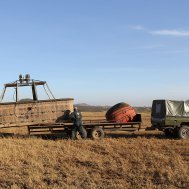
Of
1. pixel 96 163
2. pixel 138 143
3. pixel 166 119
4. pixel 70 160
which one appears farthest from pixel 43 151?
pixel 166 119

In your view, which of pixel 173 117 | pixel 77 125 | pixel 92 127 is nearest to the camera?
pixel 77 125

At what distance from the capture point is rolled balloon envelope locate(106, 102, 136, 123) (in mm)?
21772

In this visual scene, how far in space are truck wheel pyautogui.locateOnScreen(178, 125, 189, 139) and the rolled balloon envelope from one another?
8.79 feet

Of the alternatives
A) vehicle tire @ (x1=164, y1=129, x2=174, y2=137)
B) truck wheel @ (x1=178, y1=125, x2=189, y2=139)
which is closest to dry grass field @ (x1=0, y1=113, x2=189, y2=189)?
truck wheel @ (x1=178, y1=125, x2=189, y2=139)

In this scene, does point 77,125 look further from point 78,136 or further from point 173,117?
point 173,117

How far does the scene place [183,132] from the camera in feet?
69.7

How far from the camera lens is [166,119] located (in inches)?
829

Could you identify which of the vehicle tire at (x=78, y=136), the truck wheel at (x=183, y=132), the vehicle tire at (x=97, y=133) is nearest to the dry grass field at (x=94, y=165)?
the vehicle tire at (x=78, y=136)

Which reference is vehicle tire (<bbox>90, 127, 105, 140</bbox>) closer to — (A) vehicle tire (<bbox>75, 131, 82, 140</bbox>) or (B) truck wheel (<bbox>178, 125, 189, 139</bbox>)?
(A) vehicle tire (<bbox>75, 131, 82, 140</bbox>)

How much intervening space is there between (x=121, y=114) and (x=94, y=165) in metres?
9.07

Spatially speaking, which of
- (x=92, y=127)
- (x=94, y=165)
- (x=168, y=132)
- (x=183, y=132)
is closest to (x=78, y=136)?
(x=92, y=127)

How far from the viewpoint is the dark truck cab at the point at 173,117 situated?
2114 cm

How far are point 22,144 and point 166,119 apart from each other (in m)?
7.72

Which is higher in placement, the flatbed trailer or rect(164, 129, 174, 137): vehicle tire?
the flatbed trailer
